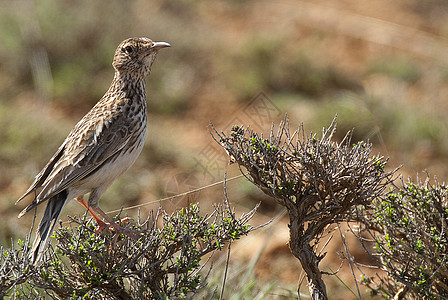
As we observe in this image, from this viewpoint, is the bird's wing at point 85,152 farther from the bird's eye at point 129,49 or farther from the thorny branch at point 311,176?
the thorny branch at point 311,176

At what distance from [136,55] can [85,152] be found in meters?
0.87

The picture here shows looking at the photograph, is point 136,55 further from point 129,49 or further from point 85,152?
point 85,152

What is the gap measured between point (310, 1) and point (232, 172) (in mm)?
7249

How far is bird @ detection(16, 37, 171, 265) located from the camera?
449 centimetres

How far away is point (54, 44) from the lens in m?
9.73

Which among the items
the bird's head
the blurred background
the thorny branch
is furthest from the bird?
the blurred background

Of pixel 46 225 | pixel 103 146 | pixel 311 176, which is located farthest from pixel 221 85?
pixel 311 176

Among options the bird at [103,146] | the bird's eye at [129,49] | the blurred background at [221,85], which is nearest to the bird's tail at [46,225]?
the bird at [103,146]

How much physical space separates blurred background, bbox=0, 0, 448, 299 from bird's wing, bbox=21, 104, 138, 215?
1.52m

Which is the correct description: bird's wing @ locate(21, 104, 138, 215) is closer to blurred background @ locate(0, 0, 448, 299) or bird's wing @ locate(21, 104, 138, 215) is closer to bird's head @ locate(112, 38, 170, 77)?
bird's head @ locate(112, 38, 170, 77)

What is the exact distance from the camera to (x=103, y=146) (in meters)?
4.62

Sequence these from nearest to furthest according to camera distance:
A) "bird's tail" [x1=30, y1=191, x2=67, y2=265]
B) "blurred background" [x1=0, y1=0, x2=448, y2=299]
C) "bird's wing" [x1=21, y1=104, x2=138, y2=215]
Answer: "bird's tail" [x1=30, y1=191, x2=67, y2=265], "bird's wing" [x1=21, y1=104, x2=138, y2=215], "blurred background" [x1=0, y1=0, x2=448, y2=299]

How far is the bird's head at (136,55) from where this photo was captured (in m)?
4.87

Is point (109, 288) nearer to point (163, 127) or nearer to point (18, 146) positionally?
point (18, 146)
